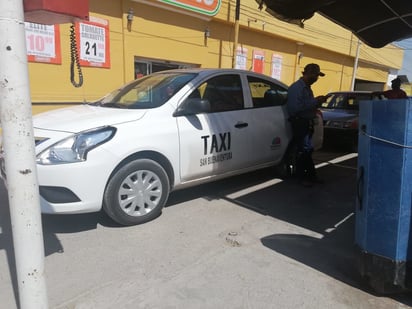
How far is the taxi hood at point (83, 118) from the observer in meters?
3.58

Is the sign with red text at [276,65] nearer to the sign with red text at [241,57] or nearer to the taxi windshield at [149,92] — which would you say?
the sign with red text at [241,57]

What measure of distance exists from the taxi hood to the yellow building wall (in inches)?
167

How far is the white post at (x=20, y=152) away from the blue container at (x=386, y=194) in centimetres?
225

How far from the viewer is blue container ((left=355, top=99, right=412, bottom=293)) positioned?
245 centimetres

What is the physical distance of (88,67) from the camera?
8.49m

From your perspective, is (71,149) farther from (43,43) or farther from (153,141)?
(43,43)

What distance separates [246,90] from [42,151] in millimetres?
2776

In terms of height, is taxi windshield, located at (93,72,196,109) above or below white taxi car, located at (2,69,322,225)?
above

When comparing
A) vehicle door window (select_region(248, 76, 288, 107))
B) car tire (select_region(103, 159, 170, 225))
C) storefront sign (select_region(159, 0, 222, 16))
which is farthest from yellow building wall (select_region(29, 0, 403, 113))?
car tire (select_region(103, 159, 170, 225))

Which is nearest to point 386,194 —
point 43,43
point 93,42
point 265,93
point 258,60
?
point 265,93

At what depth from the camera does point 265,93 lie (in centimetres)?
538

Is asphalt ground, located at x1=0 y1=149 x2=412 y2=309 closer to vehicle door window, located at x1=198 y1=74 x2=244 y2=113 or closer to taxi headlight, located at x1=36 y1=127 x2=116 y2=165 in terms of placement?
taxi headlight, located at x1=36 y1=127 x2=116 y2=165

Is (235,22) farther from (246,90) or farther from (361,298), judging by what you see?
(361,298)

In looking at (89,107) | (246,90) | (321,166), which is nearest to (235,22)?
(321,166)
